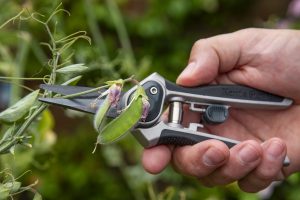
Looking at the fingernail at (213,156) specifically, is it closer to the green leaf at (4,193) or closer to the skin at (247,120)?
the skin at (247,120)

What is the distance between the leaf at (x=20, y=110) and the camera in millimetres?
793

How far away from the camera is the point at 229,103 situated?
120 centimetres

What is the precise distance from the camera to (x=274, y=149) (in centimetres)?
112

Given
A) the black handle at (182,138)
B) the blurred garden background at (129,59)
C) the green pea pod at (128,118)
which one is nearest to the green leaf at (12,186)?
the green pea pod at (128,118)

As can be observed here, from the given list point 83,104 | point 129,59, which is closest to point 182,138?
point 83,104

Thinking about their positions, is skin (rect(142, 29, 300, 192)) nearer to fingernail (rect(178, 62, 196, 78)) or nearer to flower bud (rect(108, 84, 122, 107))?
fingernail (rect(178, 62, 196, 78))

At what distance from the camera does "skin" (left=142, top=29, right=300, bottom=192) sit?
1.12 metres

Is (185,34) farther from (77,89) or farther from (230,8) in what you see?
(77,89)

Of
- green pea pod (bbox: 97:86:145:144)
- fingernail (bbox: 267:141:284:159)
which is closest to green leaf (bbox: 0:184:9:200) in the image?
green pea pod (bbox: 97:86:145:144)

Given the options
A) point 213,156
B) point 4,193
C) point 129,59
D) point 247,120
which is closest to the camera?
point 4,193

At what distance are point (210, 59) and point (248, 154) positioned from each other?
0.22m

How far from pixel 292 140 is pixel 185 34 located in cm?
136

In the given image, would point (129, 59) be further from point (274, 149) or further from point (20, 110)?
point (20, 110)

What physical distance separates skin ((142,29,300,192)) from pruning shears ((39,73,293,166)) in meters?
0.02
